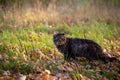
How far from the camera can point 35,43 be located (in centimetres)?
886

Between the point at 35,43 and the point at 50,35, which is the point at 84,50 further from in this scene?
the point at 50,35

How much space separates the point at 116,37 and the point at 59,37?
3.66 metres

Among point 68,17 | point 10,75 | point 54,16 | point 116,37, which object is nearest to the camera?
point 10,75

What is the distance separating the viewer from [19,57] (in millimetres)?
6883

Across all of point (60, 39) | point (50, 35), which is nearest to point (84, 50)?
point (60, 39)

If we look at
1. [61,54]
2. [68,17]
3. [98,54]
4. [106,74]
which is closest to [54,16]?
[68,17]

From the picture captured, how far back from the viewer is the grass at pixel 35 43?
620 centimetres

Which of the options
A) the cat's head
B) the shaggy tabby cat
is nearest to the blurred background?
the shaggy tabby cat

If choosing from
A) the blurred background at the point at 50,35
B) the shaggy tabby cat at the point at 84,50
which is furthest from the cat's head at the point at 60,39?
the blurred background at the point at 50,35

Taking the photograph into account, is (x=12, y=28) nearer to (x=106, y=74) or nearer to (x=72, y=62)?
(x=72, y=62)

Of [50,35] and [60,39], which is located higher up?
[60,39]

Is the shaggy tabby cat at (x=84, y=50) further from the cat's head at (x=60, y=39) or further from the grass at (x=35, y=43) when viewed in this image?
the grass at (x=35, y=43)

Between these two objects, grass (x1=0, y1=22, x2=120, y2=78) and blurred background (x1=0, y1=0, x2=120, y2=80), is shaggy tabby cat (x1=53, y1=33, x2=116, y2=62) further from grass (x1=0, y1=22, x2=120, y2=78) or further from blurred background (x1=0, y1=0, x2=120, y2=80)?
grass (x1=0, y1=22, x2=120, y2=78)

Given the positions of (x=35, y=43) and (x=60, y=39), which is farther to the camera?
(x=35, y=43)
